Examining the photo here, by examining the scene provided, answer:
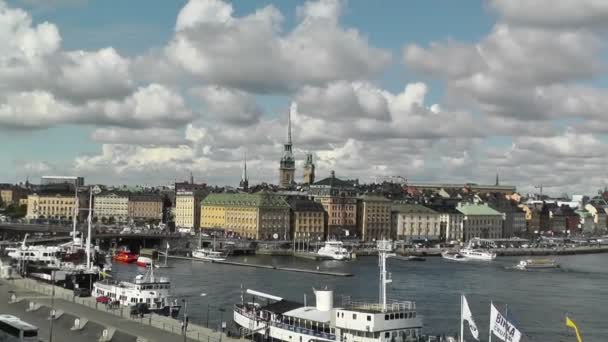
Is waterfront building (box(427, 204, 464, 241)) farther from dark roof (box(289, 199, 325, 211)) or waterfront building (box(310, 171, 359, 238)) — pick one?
dark roof (box(289, 199, 325, 211))

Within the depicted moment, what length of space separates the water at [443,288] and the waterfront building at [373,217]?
31.1 m

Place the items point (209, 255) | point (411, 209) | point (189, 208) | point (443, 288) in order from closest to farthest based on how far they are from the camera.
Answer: point (443, 288) < point (209, 255) < point (411, 209) < point (189, 208)

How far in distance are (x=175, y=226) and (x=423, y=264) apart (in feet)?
193

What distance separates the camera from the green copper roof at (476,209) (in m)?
137

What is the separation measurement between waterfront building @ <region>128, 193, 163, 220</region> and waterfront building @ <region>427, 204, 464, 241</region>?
164 ft

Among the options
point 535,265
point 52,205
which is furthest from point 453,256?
point 52,205

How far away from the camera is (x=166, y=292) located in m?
45.8

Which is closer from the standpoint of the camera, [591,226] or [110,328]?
[110,328]

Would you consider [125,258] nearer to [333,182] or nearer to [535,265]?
[535,265]

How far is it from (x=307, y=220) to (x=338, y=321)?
88578 millimetres

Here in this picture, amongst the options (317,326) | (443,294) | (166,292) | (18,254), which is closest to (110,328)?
(317,326)

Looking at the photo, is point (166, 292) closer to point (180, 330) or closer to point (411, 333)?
point (180, 330)

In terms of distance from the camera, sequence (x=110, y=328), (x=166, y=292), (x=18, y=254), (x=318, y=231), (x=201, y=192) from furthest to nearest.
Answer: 1. (x=201, y=192)
2. (x=318, y=231)
3. (x=18, y=254)
4. (x=166, y=292)
5. (x=110, y=328)

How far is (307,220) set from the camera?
11912cm
